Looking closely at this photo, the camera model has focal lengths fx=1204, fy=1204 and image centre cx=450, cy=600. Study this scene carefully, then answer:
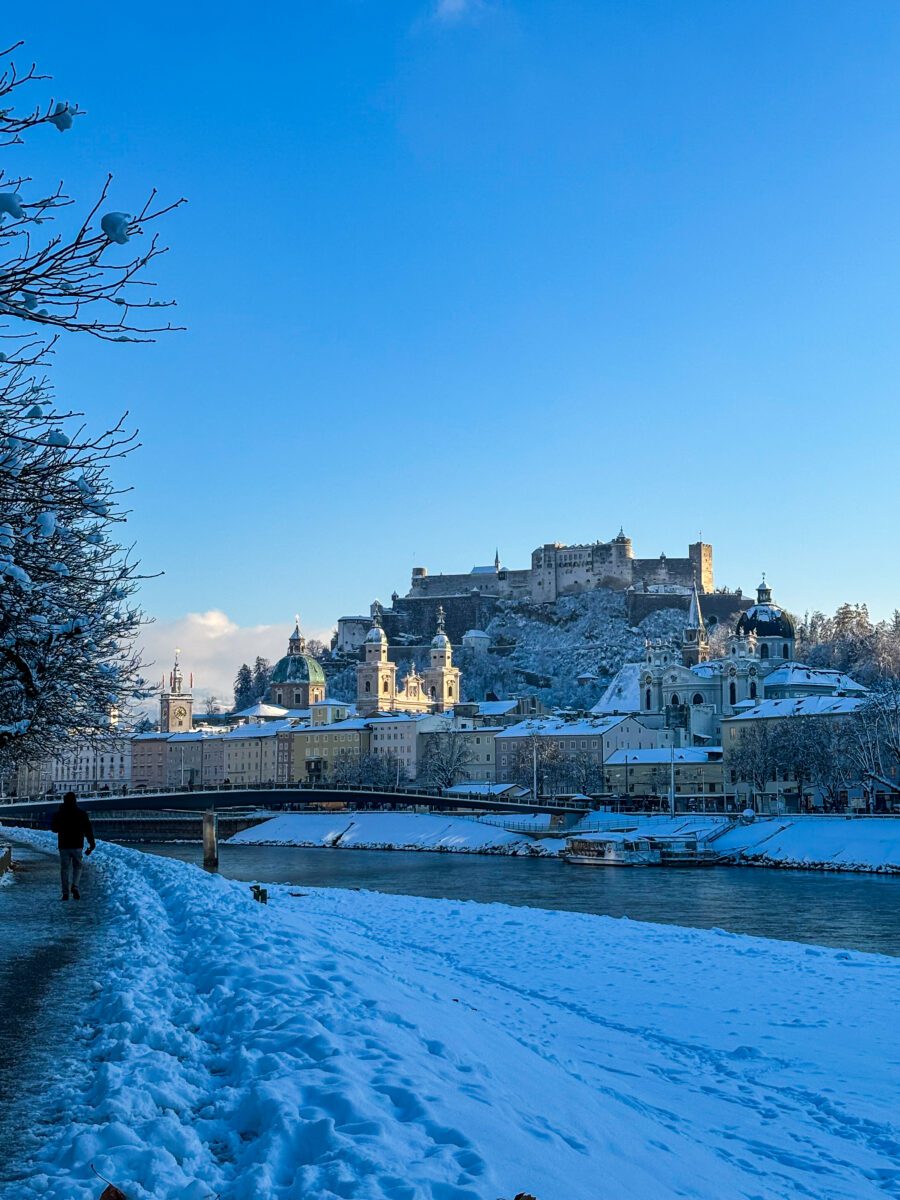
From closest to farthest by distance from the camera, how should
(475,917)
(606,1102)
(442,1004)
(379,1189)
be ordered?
(379,1189) → (606,1102) → (442,1004) → (475,917)

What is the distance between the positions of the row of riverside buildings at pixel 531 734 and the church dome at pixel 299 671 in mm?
120

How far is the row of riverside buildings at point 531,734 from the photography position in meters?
76.0

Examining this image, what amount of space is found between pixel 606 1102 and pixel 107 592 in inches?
285

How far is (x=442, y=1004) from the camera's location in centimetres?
945

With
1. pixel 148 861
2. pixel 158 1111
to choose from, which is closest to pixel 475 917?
pixel 148 861

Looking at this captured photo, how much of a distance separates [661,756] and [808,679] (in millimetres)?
12649

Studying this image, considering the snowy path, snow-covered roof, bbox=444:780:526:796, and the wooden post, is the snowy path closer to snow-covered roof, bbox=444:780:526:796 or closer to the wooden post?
the wooden post

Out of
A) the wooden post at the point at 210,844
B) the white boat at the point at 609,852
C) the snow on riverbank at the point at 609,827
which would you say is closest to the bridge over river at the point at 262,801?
the snow on riverbank at the point at 609,827

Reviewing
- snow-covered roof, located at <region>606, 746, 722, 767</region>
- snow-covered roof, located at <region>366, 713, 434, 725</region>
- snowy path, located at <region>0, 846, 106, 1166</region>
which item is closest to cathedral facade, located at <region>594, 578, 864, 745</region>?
snow-covered roof, located at <region>606, 746, 722, 767</region>

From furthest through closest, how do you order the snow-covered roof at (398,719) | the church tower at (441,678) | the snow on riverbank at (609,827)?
the church tower at (441,678) → the snow-covered roof at (398,719) → the snow on riverbank at (609,827)

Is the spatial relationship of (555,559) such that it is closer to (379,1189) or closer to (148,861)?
(148,861)

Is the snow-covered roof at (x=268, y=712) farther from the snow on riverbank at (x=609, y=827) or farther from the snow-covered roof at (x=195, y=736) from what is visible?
the snow on riverbank at (x=609, y=827)

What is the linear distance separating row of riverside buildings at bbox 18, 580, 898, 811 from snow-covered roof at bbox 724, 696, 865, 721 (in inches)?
5.5

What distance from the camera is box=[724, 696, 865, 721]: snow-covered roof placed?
2830 inches
